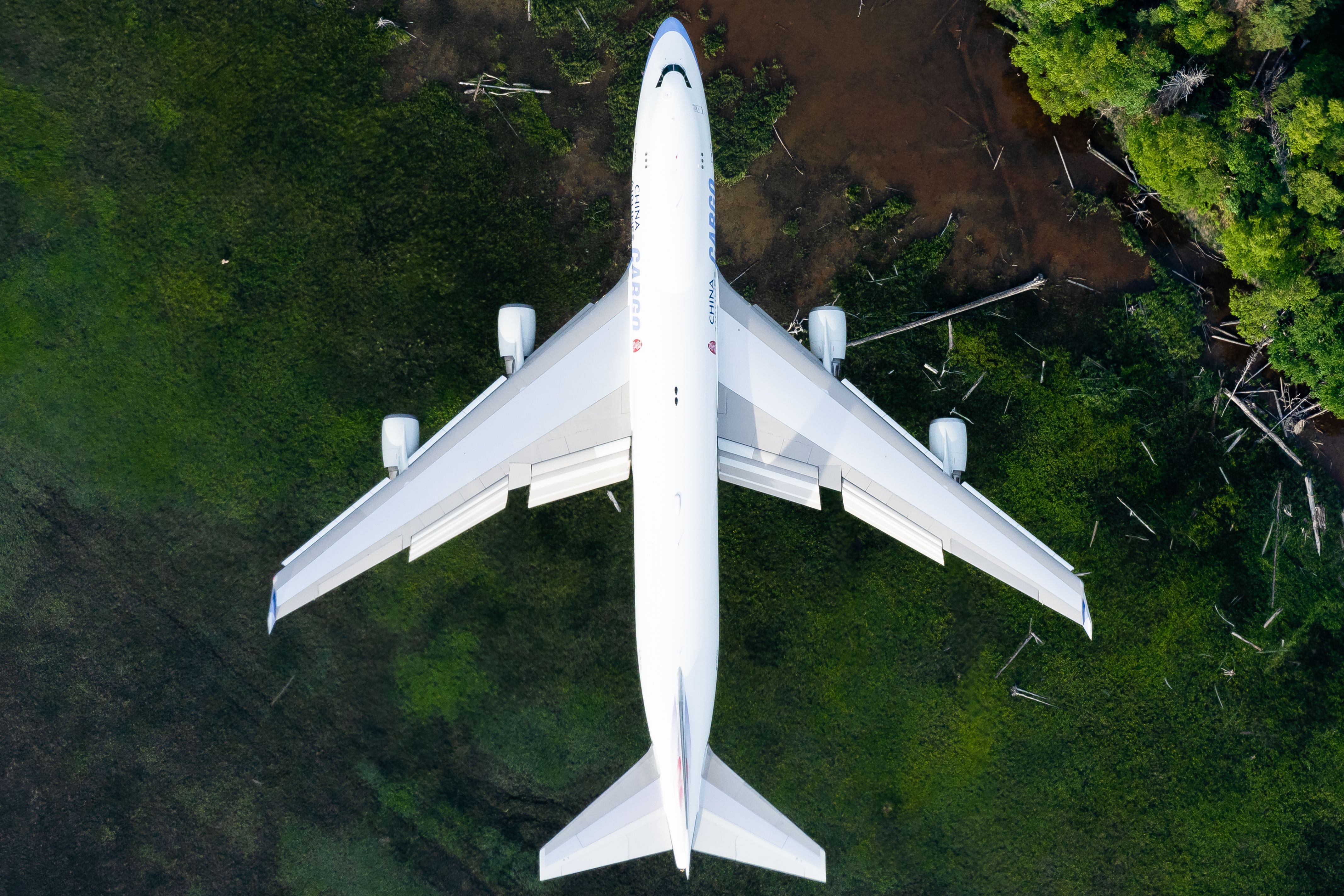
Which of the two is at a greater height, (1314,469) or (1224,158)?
(1224,158)

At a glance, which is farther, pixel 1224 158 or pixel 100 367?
pixel 100 367

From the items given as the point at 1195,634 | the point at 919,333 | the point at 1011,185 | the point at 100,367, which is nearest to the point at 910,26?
the point at 1011,185

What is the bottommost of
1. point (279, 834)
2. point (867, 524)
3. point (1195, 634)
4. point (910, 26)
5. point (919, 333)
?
point (279, 834)

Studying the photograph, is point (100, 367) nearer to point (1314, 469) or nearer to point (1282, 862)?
point (1314, 469)

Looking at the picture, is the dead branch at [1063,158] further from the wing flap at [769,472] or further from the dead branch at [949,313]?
the wing flap at [769,472]

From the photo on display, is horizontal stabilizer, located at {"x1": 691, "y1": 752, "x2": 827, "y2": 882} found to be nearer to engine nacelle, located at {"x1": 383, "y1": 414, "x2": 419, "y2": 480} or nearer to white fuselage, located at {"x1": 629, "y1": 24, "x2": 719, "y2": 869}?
white fuselage, located at {"x1": 629, "y1": 24, "x2": 719, "y2": 869}

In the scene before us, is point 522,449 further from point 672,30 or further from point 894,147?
point 894,147

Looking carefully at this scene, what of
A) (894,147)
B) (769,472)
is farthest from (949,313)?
(769,472)
